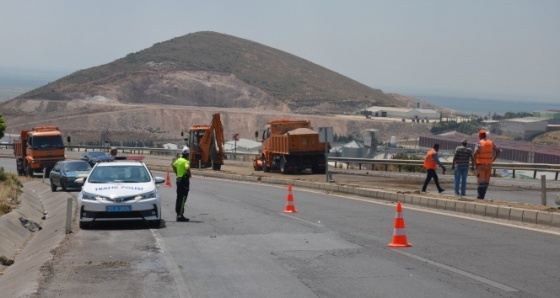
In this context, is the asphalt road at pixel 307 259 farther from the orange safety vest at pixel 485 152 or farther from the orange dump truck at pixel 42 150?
the orange dump truck at pixel 42 150

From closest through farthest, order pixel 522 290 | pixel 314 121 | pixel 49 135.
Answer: pixel 522 290 < pixel 49 135 < pixel 314 121

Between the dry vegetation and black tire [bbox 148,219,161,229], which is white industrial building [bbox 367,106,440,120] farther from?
black tire [bbox 148,219,161,229]

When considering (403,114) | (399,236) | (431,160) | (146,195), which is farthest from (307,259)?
(403,114)

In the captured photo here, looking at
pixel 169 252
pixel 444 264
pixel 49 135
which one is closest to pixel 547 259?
pixel 444 264

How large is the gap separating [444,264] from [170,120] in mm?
122621

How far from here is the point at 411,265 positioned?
502 inches

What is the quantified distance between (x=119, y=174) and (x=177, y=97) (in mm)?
147760

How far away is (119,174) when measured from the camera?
64.3ft

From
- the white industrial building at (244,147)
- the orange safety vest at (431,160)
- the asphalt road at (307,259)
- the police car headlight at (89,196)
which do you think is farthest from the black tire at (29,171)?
the police car headlight at (89,196)

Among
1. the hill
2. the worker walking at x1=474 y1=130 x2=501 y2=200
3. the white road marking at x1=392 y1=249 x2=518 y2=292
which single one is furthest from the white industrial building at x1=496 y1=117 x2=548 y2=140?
the white road marking at x1=392 y1=249 x2=518 y2=292

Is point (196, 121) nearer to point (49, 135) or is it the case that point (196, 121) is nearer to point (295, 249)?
point (49, 135)

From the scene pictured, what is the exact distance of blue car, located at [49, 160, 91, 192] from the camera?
115ft

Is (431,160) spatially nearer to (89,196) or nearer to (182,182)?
(182,182)

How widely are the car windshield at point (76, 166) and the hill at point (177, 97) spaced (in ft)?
246
